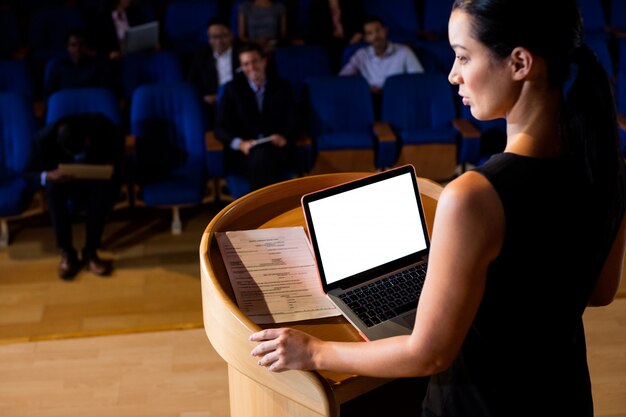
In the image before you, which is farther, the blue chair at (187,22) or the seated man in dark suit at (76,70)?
the blue chair at (187,22)

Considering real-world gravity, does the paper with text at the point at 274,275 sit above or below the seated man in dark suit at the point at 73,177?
above

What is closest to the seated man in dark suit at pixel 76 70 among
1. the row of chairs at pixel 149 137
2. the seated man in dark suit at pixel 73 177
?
the row of chairs at pixel 149 137

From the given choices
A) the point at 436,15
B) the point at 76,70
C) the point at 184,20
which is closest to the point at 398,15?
the point at 436,15

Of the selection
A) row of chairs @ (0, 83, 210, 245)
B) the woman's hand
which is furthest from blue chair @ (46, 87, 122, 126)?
the woman's hand

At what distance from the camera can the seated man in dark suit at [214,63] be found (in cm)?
244

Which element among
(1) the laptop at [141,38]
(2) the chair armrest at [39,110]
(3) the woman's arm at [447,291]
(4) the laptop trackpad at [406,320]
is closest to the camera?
(3) the woman's arm at [447,291]

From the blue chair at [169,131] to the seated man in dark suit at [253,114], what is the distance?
0.23 ft

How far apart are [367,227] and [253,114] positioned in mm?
1329

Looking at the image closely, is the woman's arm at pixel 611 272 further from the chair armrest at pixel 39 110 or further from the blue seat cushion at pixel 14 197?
the chair armrest at pixel 39 110

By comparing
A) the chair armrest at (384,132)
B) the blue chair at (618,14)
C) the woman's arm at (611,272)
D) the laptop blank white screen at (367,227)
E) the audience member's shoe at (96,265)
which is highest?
the woman's arm at (611,272)

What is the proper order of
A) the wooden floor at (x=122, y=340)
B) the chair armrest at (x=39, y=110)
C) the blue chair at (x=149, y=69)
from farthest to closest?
the blue chair at (x=149, y=69), the chair armrest at (x=39, y=110), the wooden floor at (x=122, y=340)

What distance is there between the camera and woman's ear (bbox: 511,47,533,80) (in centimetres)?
46

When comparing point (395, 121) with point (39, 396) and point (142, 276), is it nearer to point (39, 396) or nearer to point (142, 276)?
point (142, 276)

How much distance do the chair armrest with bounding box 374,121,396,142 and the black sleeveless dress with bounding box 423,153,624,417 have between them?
4.90ft
